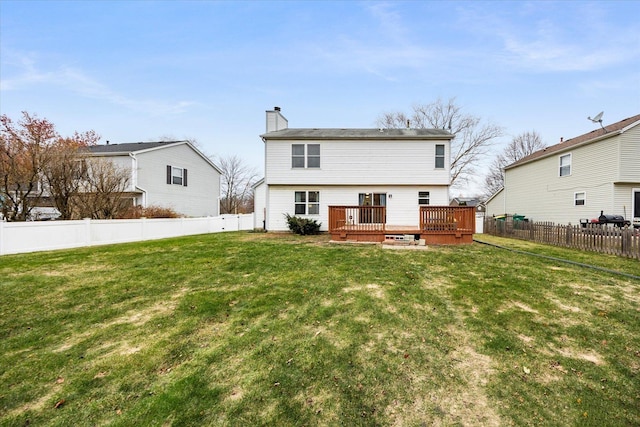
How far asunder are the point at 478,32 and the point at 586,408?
1627 centimetres

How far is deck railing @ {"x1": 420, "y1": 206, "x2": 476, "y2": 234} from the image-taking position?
34.8 ft

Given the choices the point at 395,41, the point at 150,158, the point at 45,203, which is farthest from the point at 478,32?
the point at 45,203

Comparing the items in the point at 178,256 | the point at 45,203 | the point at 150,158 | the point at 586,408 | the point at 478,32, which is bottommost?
the point at 586,408

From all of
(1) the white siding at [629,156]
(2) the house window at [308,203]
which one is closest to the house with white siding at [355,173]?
(2) the house window at [308,203]

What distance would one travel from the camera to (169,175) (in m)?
19.9

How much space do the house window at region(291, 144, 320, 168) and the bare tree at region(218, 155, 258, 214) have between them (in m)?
27.9

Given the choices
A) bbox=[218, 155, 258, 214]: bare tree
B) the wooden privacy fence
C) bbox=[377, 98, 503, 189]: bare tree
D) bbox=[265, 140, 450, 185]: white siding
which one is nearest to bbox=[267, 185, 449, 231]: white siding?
bbox=[265, 140, 450, 185]: white siding

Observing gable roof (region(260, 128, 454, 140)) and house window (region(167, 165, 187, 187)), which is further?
house window (region(167, 165, 187, 187))

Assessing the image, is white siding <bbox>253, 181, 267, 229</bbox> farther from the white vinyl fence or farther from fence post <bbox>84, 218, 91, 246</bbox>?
fence post <bbox>84, 218, 91, 246</bbox>

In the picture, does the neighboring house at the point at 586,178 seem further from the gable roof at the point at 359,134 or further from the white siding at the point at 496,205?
the gable roof at the point at 359,134

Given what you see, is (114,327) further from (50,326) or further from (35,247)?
(35,247)

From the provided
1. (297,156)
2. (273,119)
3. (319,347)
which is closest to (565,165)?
(297,156)

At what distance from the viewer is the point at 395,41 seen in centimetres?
1455

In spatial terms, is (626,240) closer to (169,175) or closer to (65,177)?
(65,177)
